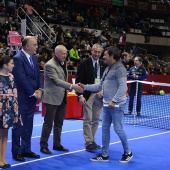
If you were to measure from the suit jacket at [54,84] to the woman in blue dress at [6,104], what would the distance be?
1086 mm

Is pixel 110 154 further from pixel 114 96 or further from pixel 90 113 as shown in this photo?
pixel 114 96

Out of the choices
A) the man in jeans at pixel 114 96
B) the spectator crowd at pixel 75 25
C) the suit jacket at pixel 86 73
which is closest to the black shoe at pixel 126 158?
the man in jeans at pixel 114 96

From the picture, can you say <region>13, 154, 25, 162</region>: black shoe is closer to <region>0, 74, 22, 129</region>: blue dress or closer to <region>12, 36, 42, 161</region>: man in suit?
<region>12, 36, 42, 161</region>: man in suit

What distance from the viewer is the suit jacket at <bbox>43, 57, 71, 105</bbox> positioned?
7.06 meters

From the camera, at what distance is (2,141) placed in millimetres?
6105

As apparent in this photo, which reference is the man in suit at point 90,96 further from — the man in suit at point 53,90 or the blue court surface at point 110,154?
the man in suit at point 53,90

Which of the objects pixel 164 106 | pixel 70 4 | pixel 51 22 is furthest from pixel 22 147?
pixel 70 4

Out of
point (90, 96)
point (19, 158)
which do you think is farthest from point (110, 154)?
point (19, 158)

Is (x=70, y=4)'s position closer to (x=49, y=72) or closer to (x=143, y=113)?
(x=143, y=113)

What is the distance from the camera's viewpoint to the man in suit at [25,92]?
6.52m

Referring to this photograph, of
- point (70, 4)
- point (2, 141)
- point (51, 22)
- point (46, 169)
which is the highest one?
point (70, 4)

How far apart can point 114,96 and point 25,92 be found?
1.49m

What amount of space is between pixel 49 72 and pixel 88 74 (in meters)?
0.84

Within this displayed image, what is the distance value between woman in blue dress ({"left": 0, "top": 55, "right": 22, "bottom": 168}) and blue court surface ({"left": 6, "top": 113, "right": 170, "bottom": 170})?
496 millimetres
